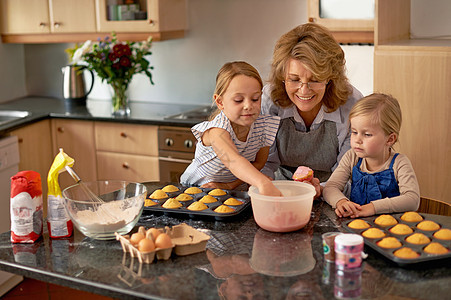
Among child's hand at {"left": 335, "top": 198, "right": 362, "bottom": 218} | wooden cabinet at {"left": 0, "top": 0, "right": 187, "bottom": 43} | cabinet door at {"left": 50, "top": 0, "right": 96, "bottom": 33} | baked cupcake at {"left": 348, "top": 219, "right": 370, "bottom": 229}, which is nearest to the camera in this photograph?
baked cupcake at {"left": 348, "top": 219, "right": 370, "bottom": 229}

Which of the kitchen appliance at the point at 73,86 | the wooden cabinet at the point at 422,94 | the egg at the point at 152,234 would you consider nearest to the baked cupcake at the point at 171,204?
the egg at the point at 152,234

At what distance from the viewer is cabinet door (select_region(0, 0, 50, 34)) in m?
4.20

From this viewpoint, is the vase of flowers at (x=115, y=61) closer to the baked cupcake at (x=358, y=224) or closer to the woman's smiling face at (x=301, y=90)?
the woman's smiling face at (x=301, y=90)

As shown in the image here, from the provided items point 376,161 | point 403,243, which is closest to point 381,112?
point 376,161

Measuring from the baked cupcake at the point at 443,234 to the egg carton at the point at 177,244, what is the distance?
0.62 meters

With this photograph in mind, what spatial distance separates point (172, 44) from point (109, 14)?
0.52 metres

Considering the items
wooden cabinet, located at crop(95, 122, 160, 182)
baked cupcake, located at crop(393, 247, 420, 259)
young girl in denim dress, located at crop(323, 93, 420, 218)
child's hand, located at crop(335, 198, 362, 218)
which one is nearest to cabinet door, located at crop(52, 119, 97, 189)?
wooden cabinet, located at crop(95, 122, 160, 182)

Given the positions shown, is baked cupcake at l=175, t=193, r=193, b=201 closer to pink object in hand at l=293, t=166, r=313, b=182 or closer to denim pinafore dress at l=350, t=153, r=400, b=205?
pink object in hand at l=293, t=166, r=313, b=182

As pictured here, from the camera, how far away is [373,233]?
5.38 feet

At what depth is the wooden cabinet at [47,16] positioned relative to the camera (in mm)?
4066

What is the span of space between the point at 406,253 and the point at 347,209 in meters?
0.36

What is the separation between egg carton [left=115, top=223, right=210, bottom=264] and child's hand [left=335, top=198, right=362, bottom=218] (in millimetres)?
456

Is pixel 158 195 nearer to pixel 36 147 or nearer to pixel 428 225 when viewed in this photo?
pixel 428 225

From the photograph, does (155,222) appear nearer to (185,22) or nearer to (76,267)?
(76,267)
